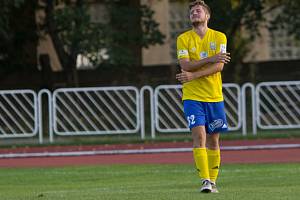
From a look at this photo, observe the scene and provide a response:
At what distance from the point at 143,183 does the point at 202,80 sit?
2749mm

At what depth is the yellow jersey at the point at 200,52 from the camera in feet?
38.7

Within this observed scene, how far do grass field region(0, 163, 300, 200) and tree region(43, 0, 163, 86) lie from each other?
34.4ft

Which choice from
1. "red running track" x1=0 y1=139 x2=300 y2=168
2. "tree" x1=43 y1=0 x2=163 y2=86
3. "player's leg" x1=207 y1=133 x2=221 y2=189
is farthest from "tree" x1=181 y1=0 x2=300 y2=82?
"player's leg" x1=207 y1=133 x2=221 y2=189

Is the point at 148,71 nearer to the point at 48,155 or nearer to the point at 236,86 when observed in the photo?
the point at 236,86

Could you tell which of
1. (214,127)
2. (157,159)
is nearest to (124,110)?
(157,159)

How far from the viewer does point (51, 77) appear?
31.8m

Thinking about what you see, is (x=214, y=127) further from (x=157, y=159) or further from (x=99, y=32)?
(x=99, y=32)

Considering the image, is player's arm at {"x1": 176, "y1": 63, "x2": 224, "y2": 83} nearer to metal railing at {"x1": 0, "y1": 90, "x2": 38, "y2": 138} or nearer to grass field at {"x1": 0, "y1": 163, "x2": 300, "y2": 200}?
grass field at {"x1": 0, "y1": 163, "x2": 300, "y2": 200}

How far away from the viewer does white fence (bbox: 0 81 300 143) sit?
25719 mm

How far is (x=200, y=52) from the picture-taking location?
11836 mm

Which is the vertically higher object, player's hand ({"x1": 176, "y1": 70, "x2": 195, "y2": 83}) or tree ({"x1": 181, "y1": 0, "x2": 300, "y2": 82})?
tree ({"x1": 181, "y1": 0, "x2": 300, "y2": 82})

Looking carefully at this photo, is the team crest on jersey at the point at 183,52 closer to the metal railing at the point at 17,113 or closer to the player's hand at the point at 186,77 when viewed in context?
the player's hand at the point at 186,77

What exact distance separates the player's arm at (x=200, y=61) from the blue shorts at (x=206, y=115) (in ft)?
1.30

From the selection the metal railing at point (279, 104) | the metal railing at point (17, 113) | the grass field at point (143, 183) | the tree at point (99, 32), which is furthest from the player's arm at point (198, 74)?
the tree at point (99, 32)
